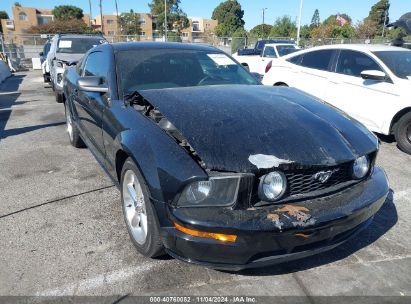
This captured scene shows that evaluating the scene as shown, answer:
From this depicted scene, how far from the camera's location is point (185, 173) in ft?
7.05

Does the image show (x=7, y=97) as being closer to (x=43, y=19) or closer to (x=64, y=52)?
(x=64, y=52)

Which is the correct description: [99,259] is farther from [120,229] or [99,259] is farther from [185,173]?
[185,173]

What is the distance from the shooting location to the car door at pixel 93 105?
139 inches

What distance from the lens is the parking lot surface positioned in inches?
96.3

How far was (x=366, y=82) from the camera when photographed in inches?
230

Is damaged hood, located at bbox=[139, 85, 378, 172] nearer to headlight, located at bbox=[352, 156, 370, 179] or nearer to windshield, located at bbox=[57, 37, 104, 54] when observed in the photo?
headlight, located at bbox=[352, 156, 370, 179]

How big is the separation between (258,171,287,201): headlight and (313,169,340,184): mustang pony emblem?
0.83 ft

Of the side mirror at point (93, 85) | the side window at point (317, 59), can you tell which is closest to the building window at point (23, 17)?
the side window at point (317, 59)

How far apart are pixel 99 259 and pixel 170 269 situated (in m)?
0.57

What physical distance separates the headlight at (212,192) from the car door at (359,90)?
4.42m

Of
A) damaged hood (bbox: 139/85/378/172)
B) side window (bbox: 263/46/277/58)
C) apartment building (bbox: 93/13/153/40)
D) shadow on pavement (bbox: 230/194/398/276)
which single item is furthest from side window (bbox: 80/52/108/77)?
apartment building (bbox: 93/13/153/40)

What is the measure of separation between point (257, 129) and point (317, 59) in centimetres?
499

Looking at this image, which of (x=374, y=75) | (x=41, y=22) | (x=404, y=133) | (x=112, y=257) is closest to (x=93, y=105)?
(x=112, y=257)

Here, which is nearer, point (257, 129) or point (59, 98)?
point (257, 129)
